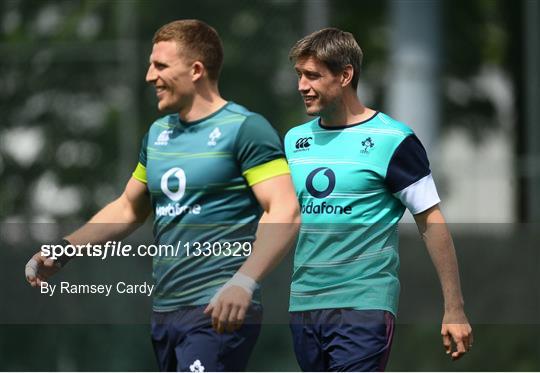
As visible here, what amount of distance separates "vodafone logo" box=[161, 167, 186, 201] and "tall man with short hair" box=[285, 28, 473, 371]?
45 cm

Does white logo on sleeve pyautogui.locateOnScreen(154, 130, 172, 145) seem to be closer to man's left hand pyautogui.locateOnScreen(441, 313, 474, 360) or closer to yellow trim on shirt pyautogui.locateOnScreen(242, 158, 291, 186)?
yellow trim on shirt pyautogui.locateOnScreen(242, 158, 291, 186)

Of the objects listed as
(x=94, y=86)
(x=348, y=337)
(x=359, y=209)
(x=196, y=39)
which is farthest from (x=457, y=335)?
(x=94, y=86)

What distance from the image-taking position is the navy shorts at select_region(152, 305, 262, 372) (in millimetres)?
5781

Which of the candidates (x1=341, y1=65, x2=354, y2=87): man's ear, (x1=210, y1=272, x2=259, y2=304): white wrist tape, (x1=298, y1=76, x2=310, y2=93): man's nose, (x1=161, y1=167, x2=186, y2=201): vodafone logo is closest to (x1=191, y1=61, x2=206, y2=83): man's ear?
(x1=161, y1=167, x2=186, y2=201): vodafone logo

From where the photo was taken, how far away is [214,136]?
19.1 feet

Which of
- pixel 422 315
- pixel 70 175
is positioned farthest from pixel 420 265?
pixel 70 175

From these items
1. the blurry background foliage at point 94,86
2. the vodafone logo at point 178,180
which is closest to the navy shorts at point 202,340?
the vodafone logo at point 178,180

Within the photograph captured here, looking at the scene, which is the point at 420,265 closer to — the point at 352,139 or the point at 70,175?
the point at 352,139

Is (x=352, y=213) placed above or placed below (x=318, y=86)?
below

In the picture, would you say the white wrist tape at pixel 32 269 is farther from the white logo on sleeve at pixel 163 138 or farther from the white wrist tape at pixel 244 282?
the white wrist tape at pixel 244 282

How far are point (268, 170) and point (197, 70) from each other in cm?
53

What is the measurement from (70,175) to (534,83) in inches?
178

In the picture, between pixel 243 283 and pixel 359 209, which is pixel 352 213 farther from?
pixel 243 283

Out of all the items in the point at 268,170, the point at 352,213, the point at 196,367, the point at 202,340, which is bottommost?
the point at 196,367
